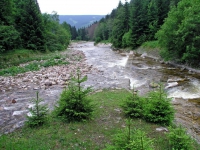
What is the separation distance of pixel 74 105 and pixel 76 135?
1.38 metres

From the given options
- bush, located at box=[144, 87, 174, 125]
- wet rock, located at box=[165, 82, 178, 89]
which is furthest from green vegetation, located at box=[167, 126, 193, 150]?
wet rock, located at box=[165, 82, 178, 89]

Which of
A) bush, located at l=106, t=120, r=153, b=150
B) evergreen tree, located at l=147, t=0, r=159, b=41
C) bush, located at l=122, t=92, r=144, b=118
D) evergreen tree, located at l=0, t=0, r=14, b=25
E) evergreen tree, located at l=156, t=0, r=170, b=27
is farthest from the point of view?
evergreen tree, located at l=147, t=0, r=159, b=41

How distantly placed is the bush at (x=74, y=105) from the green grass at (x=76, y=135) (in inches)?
13.5

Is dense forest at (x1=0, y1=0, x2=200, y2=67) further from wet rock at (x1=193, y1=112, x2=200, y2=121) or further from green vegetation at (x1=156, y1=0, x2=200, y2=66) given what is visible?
wet rock at (x1=193, y1=112, x2=200, y2=121)

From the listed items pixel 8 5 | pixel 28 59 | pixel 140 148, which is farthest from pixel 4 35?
pixel 140 148

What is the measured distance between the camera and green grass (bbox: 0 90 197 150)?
631cm

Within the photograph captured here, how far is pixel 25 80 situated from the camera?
1658 cm

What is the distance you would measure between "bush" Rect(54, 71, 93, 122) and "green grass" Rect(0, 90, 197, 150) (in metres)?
0.34

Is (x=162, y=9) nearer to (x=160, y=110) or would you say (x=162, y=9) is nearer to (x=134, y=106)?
(x=134, y=106)

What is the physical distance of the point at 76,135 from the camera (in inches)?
277

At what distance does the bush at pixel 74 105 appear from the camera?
7801 millimetres

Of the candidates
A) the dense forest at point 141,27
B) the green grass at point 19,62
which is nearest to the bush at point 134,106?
the green grass at point 19,62

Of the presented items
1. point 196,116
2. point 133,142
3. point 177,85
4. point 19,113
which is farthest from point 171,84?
point 133,142

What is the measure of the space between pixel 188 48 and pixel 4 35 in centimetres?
2296
